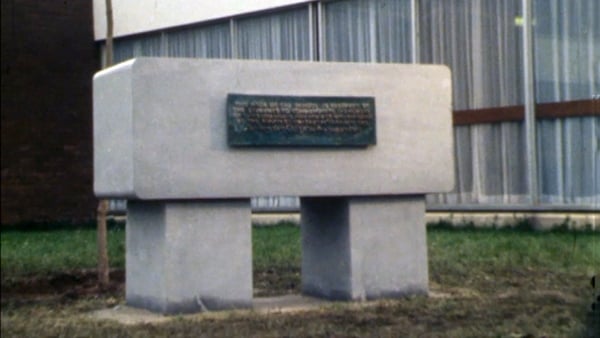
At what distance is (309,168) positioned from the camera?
337 inches

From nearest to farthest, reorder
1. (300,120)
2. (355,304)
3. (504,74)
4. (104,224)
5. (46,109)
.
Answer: (46,109) < (104,224) < (300,120) < (355,304) < (504,74)

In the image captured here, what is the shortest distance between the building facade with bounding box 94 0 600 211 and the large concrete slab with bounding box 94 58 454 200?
1947 mm

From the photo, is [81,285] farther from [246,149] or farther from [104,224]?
[246,149]

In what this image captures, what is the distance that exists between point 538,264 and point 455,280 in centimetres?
76

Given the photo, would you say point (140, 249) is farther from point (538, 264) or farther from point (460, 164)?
point (460, 164)

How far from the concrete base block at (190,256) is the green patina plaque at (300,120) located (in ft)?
1.60

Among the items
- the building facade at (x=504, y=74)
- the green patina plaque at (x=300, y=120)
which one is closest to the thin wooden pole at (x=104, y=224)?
the green patina plaque at (x=300, y=120)

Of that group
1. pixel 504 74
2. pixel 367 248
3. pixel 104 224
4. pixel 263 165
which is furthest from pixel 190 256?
pixel 504 74

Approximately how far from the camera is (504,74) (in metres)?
12.8

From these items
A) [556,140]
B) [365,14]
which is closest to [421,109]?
[365,14]

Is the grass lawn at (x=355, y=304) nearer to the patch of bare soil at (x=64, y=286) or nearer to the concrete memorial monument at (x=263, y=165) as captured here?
the patch of bare soil at (x=64, y=286)

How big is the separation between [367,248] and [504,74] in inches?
179

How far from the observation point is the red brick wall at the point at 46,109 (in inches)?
183

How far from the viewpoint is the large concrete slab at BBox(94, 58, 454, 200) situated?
7.94m
